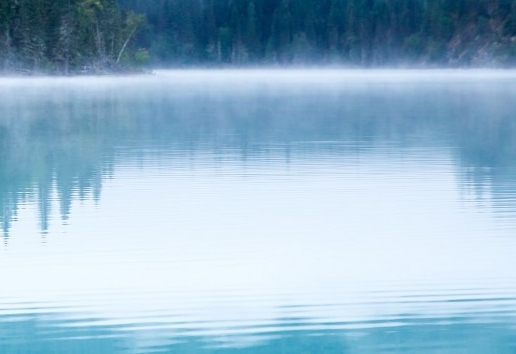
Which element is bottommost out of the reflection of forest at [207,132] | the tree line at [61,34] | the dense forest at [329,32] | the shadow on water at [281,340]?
the shadow on water at [281,340]

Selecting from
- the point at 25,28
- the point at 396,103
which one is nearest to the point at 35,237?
the point at 396,103

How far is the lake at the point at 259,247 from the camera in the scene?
539cm

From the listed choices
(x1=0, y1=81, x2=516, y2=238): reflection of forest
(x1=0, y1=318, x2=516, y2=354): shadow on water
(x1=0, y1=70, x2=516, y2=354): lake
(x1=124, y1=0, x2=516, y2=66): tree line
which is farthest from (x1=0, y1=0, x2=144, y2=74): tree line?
(x1=0, y1=318, x2=516, y2=354): shadow on water

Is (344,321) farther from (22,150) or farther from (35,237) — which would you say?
(22,150)

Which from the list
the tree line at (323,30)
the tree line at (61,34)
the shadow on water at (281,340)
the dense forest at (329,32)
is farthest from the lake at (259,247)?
the tree line at (323,30)

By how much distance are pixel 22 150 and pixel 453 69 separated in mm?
89320

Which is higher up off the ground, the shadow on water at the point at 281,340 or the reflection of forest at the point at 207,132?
the reflection of forest at the point at 207,132

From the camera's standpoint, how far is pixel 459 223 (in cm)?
845

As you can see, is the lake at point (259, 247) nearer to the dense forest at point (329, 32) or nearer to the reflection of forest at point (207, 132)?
the reflection of forest at point (207, 132)

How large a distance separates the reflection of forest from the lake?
9 centimetres

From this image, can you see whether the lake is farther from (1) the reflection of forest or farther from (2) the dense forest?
(2) the dense forest

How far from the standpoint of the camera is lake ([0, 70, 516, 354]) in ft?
17.7

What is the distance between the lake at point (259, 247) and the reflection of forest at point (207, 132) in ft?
0.30

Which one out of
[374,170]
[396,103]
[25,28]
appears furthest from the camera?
[25,28]
